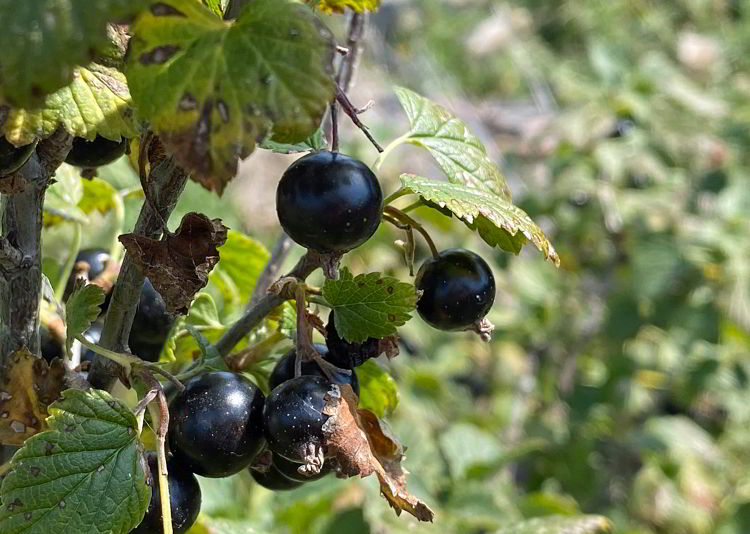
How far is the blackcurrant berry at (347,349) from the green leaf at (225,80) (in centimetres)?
27

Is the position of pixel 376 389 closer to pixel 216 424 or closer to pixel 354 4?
pixel 216 424

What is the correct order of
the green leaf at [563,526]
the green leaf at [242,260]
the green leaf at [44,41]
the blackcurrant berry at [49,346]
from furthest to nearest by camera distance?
the green leaf at [563,526]
the green leaf at [242,260]
the blackcurrant berry at [49,346]
the green leaf at [44,41]

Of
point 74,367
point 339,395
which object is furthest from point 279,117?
point 74,367

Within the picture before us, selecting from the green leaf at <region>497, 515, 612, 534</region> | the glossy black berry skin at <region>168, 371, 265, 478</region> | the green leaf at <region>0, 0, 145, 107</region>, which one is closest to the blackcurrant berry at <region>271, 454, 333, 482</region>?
the glossy black berry skin at <region>168, 371, 265, 478</region>

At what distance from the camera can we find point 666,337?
282cm

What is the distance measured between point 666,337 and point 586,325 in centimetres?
26

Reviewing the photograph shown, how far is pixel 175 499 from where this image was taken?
651mm

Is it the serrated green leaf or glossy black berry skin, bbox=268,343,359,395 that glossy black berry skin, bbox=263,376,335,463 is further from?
the serrated green leaf

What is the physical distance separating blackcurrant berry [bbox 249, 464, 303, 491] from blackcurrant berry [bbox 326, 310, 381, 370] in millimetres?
112

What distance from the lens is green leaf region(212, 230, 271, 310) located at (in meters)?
0.99

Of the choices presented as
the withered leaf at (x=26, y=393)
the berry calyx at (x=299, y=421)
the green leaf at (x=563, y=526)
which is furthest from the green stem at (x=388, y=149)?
the green leaf at (x=563, y=526)

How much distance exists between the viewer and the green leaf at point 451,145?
2.56 feet

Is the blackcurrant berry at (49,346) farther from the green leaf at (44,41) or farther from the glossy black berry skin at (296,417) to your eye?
the green leaf at (44,41)

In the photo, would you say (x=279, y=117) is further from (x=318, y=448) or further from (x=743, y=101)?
(x=743, y=101)
